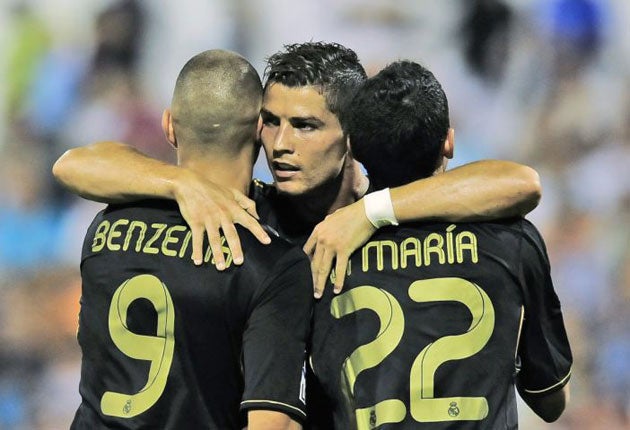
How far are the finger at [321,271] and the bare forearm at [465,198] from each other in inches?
8.7

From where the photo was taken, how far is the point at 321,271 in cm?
267

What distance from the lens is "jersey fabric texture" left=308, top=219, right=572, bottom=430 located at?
2.51m

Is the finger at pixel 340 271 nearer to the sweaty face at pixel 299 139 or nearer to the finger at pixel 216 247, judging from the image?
the finger at pixel 216 247

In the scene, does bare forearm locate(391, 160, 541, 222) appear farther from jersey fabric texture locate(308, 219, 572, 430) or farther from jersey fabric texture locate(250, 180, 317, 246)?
jersey fabric texture locate(250, 180, 317, 246)

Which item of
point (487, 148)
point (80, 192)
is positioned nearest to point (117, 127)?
point (487, 148)

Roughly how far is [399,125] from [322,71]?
107 cm

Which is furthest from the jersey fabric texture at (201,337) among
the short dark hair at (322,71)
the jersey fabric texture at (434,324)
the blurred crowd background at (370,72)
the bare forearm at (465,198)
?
the blurred crowd background at (370,72)

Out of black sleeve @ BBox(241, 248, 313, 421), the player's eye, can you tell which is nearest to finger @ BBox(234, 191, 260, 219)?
black sleeve @ BBox(241, 248, 313, 421)

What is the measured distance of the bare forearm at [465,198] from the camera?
258 cm

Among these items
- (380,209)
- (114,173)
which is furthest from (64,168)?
(380,209)

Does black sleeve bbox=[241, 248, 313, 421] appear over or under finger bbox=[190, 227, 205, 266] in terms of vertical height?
under

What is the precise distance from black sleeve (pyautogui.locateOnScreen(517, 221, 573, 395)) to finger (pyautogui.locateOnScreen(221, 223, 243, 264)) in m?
0.73

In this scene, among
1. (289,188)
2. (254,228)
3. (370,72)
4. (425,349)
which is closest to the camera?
(425,349)

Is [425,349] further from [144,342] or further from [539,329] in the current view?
[144,342]
